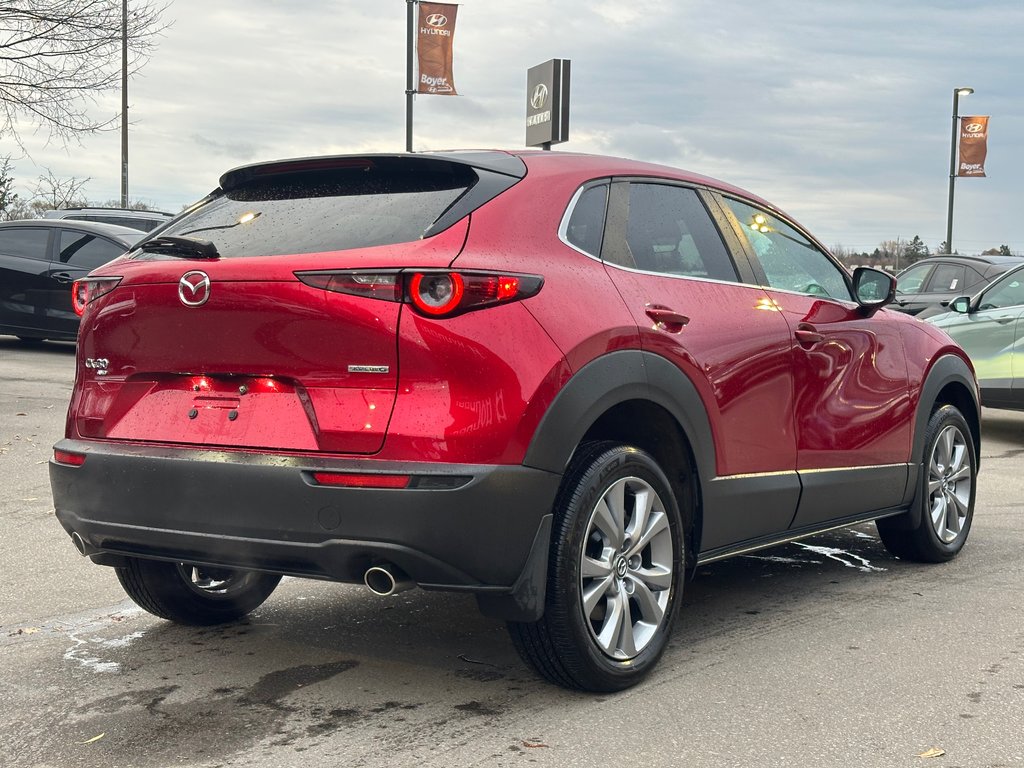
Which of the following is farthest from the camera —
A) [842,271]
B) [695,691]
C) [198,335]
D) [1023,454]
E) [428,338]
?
[1023,454]

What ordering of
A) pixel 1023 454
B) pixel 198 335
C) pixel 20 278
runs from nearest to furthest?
pixel 198 335, pixel 1023 454, pixel 20 278

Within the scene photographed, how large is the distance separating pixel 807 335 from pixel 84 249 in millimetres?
12933

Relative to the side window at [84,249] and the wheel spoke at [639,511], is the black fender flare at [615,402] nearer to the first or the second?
the wheel spoke at [639,511]

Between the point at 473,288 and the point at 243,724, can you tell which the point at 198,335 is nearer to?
the point at 473,288

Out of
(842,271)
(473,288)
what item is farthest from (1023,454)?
(473,288)

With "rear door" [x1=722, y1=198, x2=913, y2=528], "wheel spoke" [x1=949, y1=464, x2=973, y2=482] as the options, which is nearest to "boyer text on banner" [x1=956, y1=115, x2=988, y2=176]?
"wheel spoke" [x1=949, y1=464, x2=973, y2=482]

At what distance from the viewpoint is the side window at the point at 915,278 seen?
18394 mm

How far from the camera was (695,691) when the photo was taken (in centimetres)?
417

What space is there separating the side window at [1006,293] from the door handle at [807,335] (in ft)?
22.7

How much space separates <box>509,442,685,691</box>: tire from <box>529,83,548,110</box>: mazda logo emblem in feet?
40.4

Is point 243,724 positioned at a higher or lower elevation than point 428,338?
lower

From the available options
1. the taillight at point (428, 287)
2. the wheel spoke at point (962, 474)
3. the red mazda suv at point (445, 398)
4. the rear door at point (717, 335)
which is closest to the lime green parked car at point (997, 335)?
the wheel spoke at point (962, 474)

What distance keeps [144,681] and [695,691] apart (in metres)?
1.82

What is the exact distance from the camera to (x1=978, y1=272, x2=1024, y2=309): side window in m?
11.5
